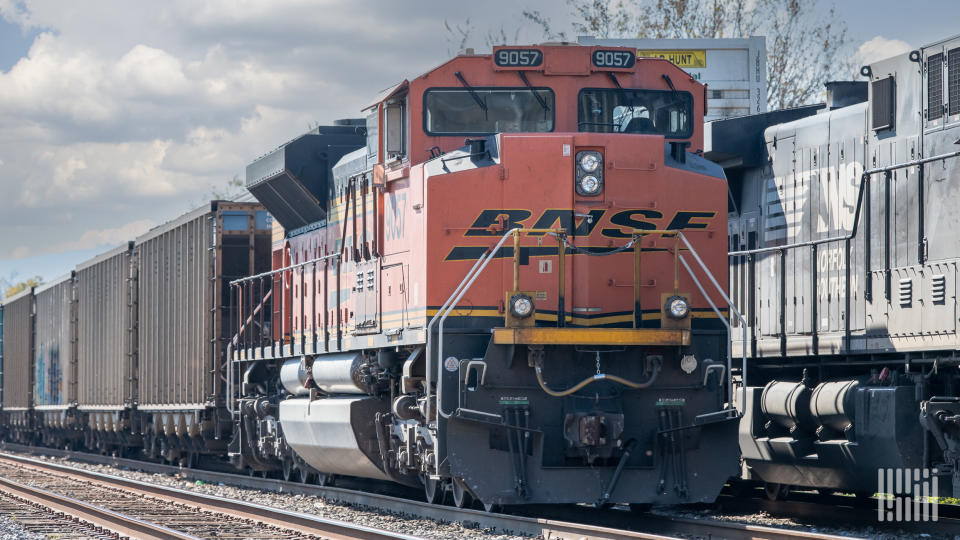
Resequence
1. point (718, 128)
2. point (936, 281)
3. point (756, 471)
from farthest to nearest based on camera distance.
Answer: point (718, 128) < point (756, 471) < point (936, 281)

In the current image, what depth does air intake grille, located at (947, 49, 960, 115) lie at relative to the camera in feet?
32.1

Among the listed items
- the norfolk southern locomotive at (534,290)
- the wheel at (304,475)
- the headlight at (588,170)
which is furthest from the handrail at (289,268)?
the headlight at (588,170)

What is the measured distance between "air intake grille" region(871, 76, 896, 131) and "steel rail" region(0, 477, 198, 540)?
6585 millimetres

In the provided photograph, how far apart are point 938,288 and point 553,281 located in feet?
9.69

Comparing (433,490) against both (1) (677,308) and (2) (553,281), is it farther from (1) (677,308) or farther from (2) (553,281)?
(1) (677,308)

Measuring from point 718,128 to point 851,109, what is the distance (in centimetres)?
171

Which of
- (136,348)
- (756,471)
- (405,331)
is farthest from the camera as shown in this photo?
(136,348)

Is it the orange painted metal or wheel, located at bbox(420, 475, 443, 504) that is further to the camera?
wheel, located at bbox(420, 475, 443, 504)

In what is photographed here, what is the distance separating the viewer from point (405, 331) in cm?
1084

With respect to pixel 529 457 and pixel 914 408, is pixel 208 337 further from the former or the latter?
pixel 914 408

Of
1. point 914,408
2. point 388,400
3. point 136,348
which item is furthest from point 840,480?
point 136,348

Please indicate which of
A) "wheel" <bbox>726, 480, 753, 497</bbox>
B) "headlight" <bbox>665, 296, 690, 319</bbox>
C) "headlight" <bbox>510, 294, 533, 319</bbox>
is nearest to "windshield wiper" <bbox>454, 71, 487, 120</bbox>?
"headlight" <bbox>510, 294, 533, 319</bbox>

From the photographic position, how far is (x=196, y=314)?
18547 mm

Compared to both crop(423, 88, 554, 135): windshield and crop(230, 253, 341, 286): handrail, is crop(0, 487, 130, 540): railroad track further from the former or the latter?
crop(423, 88, 554, 135): windshield
